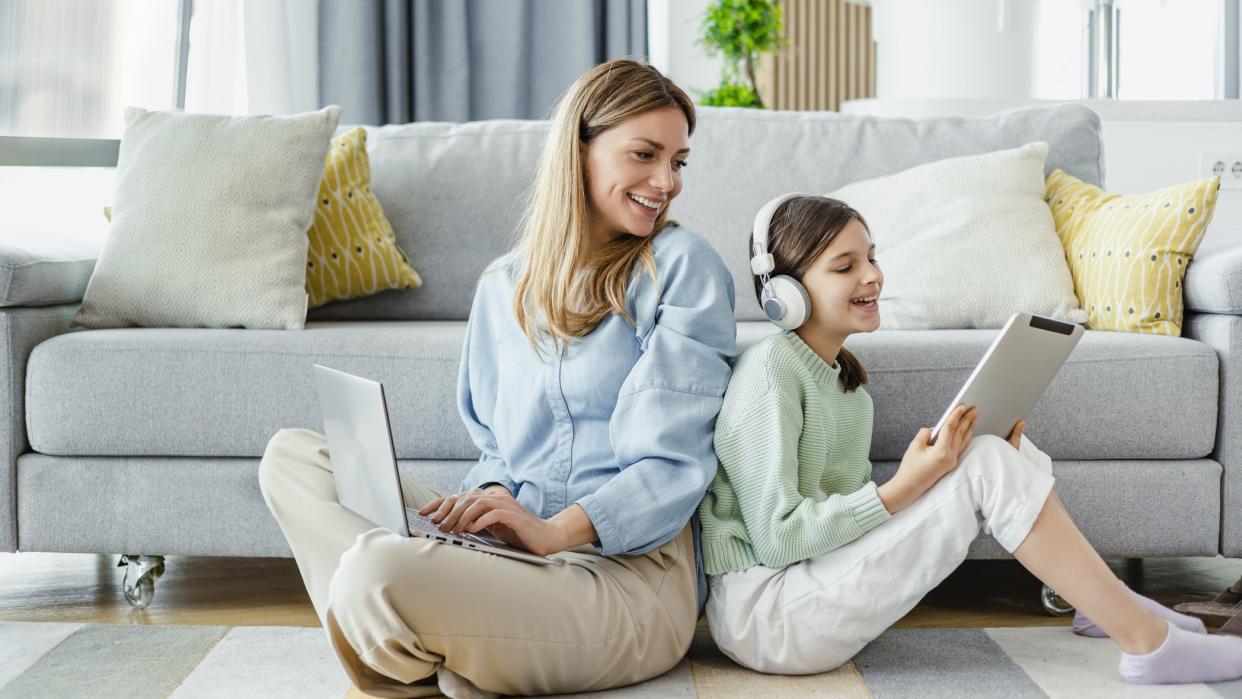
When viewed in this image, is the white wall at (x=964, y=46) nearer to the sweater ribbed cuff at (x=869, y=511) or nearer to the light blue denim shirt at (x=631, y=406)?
the light blue denim shirt at (x=631, y=406)

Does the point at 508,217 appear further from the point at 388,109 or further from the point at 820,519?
the point at 388,109

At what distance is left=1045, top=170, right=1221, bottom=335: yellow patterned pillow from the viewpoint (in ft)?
5.98

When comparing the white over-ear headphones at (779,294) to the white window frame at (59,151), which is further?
the white window frame at (59,151)

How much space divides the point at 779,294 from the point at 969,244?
72 centimetres

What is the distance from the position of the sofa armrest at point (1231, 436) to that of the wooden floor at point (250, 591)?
148 mm

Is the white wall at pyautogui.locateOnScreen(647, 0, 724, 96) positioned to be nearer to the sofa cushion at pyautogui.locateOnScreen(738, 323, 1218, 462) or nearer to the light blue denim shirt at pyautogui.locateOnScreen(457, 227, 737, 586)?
the sofa cushion at pyautogui.locateOnScreen(738, 323, 1218, 462)

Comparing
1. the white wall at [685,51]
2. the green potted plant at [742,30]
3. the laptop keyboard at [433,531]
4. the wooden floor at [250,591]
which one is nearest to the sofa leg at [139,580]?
the wooden floor at [250,591]

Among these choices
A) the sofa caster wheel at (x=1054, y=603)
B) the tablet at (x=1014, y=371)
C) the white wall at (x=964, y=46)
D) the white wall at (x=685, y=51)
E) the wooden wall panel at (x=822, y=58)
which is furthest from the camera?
the wooden wall panel at (x=822, y=58)

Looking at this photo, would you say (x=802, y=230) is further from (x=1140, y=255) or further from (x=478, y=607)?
(x=1140, y=255)

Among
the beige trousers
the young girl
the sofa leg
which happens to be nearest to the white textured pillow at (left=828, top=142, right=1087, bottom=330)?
the young girl

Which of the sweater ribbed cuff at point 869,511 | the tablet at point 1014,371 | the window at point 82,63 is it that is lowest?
the sweater ribbed cuff at point 869,511

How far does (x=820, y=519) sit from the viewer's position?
1.33m

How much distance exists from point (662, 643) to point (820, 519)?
0.24 metres

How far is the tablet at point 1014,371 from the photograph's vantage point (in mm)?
1305
